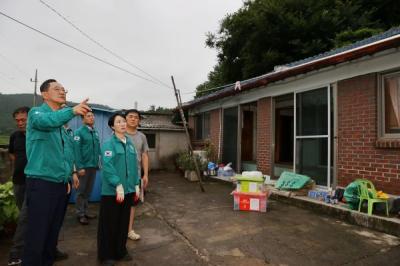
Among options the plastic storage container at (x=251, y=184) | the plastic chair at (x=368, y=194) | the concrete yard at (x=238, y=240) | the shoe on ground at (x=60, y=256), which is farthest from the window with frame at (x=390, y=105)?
the shoe on ground at (x=60, y=256)

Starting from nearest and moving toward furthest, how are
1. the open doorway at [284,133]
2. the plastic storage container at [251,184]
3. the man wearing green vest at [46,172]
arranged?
the man wearing green vest at [46,172], the plastic storage container at [251,184], the open doorway at [284,133]

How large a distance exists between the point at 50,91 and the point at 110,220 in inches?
56.3

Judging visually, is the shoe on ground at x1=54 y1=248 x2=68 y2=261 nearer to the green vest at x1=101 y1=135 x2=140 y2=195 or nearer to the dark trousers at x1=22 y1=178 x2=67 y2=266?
the dark trousers at x1=22 y1=178 x2=67 y2=266

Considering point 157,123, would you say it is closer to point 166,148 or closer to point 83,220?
point 166,148

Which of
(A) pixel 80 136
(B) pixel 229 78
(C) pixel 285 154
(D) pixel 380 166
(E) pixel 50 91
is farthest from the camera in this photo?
(B) pixel 229 78

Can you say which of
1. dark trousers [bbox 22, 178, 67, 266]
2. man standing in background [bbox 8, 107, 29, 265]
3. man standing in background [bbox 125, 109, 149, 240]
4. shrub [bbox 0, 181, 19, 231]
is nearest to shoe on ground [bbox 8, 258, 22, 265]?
man standing in background [bbox 8, 107, 29, 265]

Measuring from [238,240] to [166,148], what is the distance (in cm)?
1054

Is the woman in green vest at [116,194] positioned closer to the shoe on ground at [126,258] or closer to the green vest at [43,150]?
the shoe on ground at [126,258]

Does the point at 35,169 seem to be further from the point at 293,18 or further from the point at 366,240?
the point at 293,18

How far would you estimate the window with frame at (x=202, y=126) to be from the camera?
37.9 ft

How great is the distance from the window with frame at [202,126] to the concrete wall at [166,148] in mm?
1695

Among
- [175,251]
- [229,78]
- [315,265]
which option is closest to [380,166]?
[315,265]

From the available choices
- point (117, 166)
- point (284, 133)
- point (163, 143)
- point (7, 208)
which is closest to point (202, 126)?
point (163, 143)

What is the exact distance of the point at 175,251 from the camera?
10.8 feet
